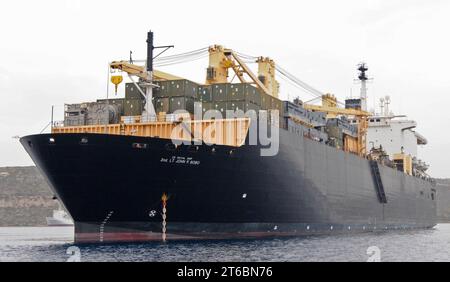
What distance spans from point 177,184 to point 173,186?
0.26 m

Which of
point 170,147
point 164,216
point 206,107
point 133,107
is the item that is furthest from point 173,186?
point 133,107

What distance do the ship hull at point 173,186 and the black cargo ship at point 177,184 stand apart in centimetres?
5

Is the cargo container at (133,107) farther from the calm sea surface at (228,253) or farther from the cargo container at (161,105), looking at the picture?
the calm sea surface at (228,253)

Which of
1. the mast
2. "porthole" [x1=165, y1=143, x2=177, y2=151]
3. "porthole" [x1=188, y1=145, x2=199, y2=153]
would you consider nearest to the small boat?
the mast

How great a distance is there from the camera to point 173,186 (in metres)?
34.2

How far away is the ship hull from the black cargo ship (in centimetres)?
5

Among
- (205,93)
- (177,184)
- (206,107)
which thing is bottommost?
(177,184)

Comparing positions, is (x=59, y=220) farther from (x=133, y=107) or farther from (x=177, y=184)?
(x=177, y=184)

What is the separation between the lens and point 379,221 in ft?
202

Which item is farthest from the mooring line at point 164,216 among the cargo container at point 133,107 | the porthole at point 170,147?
the cargo container at point 133,107

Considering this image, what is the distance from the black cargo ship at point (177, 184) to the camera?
32906 millimetres

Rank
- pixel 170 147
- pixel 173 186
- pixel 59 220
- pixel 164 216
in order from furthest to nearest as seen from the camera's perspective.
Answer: pixel 59 220, pixel 164 216, pixel 173 186, pixel 170 147

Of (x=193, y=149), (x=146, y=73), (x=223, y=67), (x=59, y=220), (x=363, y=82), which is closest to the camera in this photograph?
(x=193, y=149)
